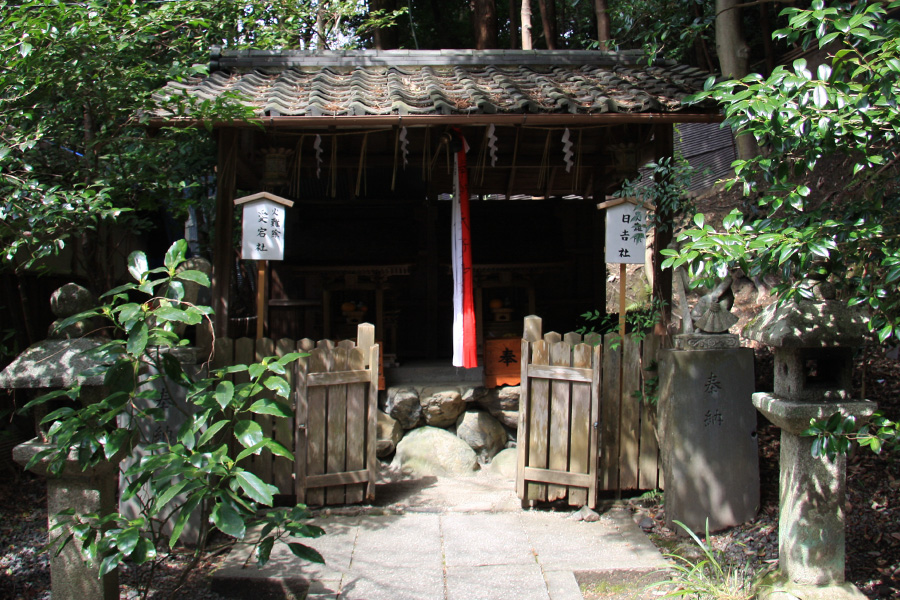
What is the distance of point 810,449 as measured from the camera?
368cm

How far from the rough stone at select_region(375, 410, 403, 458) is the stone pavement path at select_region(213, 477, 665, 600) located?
1.06 meters

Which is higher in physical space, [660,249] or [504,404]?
[660,249]

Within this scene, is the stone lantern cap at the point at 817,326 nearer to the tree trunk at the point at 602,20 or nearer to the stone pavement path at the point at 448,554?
the stone pavement path at the point at 448,554

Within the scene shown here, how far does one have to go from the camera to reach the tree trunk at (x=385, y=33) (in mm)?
13812

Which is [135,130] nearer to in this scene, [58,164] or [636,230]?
[58,164]

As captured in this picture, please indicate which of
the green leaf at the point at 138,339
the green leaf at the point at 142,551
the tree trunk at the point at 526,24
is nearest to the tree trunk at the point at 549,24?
the tree trunk at the point at 526,24

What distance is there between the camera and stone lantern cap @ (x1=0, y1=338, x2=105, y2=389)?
343cm

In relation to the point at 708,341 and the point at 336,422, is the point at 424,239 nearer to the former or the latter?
the point at 336,422

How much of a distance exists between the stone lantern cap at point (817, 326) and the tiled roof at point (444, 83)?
3000mm

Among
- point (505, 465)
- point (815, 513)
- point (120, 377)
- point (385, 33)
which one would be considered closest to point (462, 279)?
point (505, 465)

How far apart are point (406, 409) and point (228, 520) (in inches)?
185

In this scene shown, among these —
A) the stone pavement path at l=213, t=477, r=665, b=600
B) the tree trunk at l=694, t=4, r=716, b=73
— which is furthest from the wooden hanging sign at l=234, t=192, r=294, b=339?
the tree trunk at l=694, t=4, r=716, b=73

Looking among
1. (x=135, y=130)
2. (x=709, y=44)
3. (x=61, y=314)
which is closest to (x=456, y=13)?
(x=709, y=44)

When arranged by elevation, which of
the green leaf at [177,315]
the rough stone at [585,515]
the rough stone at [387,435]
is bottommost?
the rough stone at [585,515]
